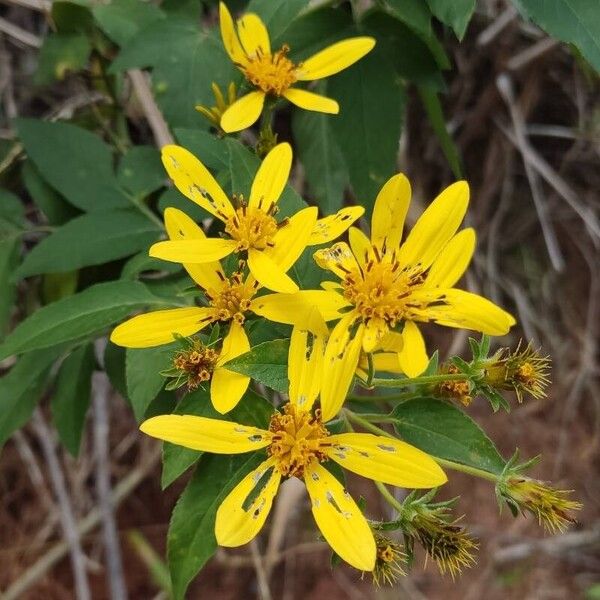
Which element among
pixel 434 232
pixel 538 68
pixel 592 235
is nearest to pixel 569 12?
pixel 434 232

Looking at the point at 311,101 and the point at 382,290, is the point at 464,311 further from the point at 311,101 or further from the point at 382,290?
the point at 311,101

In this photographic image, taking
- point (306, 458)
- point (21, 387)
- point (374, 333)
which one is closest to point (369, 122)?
point (374, 333)

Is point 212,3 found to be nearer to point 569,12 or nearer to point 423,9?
point 423,9

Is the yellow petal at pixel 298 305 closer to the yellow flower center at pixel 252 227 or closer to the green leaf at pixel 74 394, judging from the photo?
the yellow flower center at pixel 252 227

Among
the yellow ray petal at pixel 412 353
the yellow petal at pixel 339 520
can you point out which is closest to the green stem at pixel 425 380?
the yellow ray petal at pixel 412 353

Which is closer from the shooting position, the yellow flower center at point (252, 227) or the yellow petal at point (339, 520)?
the yellow petal at point (339, 520)

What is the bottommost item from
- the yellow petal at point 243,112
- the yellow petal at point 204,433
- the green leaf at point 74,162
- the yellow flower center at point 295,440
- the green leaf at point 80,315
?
the green leaf at point 74,162

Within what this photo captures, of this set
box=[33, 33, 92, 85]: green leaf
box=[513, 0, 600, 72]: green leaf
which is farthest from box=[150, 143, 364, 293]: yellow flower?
box=[33, 33, 92, 85]: green leaf
